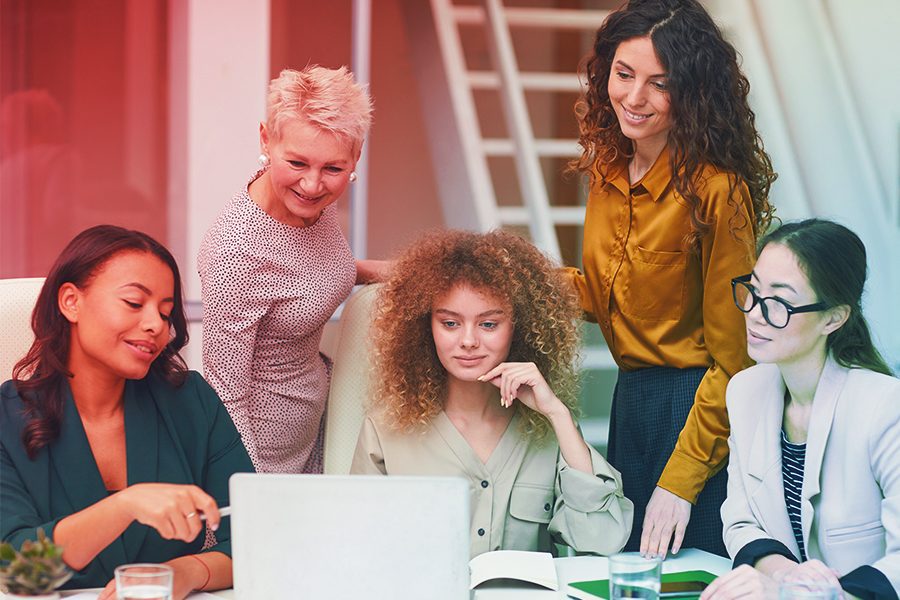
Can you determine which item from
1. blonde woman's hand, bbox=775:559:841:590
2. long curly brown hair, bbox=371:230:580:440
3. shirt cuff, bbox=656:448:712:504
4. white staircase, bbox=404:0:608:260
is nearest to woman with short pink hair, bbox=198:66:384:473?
long curly brown hair, bbox=371:230:580:440

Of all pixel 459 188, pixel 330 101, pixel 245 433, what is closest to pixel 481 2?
pixel 459 188

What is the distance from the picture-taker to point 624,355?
241cm

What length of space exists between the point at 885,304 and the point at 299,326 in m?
2.20

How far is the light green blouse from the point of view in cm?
210

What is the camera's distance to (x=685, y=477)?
215 centimetres

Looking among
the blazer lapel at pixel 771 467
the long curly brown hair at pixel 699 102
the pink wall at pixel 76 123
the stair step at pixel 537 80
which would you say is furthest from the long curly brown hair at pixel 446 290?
the stair step at pixel 537 80

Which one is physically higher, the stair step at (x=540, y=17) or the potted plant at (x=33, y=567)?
the stair step at (x=540, y=17)

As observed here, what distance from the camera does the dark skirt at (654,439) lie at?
231 centimetres

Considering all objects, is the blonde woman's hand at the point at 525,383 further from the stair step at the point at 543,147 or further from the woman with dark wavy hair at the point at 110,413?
the stair step at the point at 543,147

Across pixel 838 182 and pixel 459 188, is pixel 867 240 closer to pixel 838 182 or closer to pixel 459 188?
pixel 838 182

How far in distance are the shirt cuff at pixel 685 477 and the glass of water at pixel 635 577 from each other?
0.56 meters

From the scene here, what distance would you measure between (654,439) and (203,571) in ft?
3.42

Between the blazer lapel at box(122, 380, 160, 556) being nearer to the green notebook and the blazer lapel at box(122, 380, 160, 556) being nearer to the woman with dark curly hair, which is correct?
the woman with dark curly hair

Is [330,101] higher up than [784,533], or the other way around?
[330,101]
